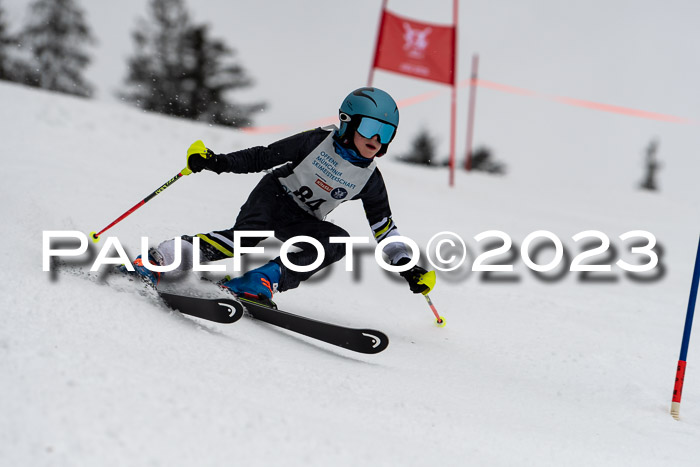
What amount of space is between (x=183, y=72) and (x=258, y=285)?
77.3 ft

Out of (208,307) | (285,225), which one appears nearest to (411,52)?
(285,225)

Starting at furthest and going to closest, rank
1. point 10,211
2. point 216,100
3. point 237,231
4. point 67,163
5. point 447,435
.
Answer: point 216,100 → point 67,163 → point 10,211 → point 237,231 → point 447,435

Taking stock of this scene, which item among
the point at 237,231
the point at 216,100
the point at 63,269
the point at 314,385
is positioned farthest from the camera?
the point at 216,100

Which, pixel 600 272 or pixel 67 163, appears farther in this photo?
pixel 67 163

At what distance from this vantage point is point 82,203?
4.80m

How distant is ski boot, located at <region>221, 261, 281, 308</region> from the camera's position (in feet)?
10.1

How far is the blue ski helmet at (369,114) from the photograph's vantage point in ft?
9.94

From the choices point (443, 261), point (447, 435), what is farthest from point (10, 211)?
point (443, 261)

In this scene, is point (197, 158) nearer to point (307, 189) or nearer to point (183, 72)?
point (307, 189)

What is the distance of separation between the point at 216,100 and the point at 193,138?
15.0m

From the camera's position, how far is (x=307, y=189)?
329 centimetres

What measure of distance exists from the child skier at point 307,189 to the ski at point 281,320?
0.15 metres

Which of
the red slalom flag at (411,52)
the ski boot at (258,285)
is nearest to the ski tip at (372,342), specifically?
the ski boot at (258,285)

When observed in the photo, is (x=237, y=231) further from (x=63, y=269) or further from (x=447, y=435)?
(x=447, y=435)
